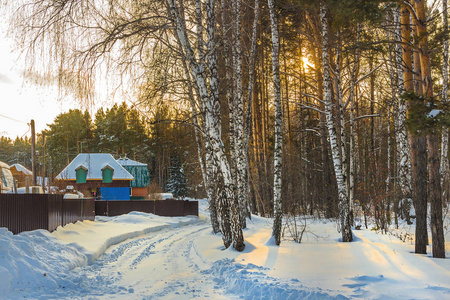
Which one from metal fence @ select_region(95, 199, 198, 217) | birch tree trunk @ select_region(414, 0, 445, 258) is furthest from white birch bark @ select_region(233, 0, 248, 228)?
metal fence @ select_region(95, 199, 198, 217)

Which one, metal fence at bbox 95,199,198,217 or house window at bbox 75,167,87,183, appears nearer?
metal fence at bbox 95,199,198,217

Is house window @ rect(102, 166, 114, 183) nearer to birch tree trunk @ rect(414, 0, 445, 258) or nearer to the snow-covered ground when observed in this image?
the snow-covered ground

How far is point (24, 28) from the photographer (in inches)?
276

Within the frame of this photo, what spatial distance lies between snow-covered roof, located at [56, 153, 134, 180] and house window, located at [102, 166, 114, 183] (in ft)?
0.89

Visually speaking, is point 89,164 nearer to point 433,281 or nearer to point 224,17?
point 224,17

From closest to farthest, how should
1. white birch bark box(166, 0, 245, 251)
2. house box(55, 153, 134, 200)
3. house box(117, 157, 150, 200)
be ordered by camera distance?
white birch bark box(166, 0, 245, 251) → house box(55, 153, 134, 200) → house box(117, 157, 150, 200)

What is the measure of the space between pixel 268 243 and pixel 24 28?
7.70m

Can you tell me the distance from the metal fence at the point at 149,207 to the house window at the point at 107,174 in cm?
1604

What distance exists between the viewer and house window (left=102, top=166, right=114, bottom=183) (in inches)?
1722

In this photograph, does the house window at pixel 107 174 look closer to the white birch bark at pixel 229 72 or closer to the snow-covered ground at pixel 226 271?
the white birch bark at pixel 229 72

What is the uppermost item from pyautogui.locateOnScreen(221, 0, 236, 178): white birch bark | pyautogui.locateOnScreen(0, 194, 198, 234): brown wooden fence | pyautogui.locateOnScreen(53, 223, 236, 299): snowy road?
pyautogui.locateOnScreen(221, 0, 236, 178): white birch bark

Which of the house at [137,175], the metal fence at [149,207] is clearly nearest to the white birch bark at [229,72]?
Result: the metal fence at [149,207]

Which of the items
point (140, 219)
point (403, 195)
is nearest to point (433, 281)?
point (403, 195)

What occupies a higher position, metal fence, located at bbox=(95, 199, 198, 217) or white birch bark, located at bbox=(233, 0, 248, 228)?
white birch bark, located at bbox=(233, 0, 248, 228)
